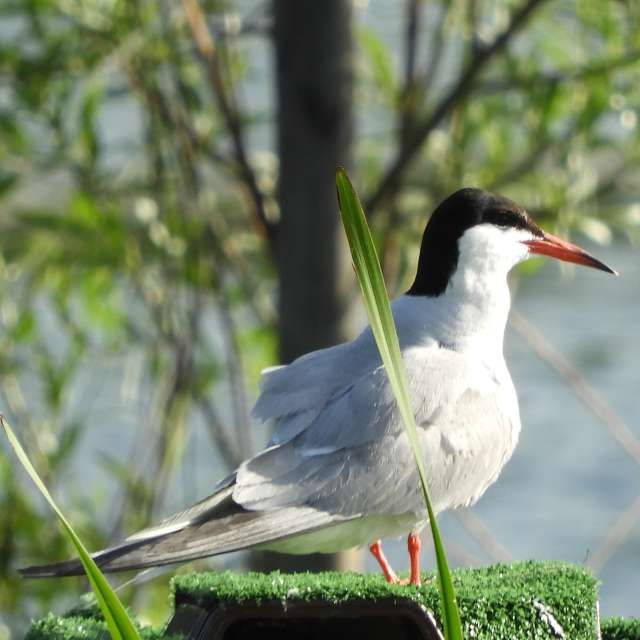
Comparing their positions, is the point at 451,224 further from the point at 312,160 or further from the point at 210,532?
the point at 210,532

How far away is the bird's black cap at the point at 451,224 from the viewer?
3125 mm

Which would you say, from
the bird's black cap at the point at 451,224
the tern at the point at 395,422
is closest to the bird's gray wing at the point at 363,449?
the tern at the point at 395,422

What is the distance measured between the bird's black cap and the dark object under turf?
0.84m

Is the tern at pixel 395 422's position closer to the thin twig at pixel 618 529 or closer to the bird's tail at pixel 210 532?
the bird's tail at pixel 210 532

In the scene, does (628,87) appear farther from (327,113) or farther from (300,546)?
(300,546)

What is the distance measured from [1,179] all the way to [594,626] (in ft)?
7.33

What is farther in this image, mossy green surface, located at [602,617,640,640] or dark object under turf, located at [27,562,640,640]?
mossy green surface, located at [602,617,640,640]

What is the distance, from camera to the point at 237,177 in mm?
4152

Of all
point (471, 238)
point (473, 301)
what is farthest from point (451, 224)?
point (473, 301)

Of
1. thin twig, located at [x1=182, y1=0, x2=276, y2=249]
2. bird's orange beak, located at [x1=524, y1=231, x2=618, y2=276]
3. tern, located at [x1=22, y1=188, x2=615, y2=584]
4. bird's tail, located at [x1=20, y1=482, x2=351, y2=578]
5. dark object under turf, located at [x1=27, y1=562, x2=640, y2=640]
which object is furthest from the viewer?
thin twig, located at [x1=182, y1=0, x2=276, y2=249]

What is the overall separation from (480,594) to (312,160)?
160 centimetres

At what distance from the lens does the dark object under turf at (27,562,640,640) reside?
219 centimetres

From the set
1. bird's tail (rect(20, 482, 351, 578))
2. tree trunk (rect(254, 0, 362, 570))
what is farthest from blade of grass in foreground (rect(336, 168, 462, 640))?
tree trunk (rect(254, 0, 362, 570))

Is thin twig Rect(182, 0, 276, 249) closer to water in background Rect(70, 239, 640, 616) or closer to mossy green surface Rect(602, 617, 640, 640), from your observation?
mossy green surface Rect(602, 617, 640, 640)
